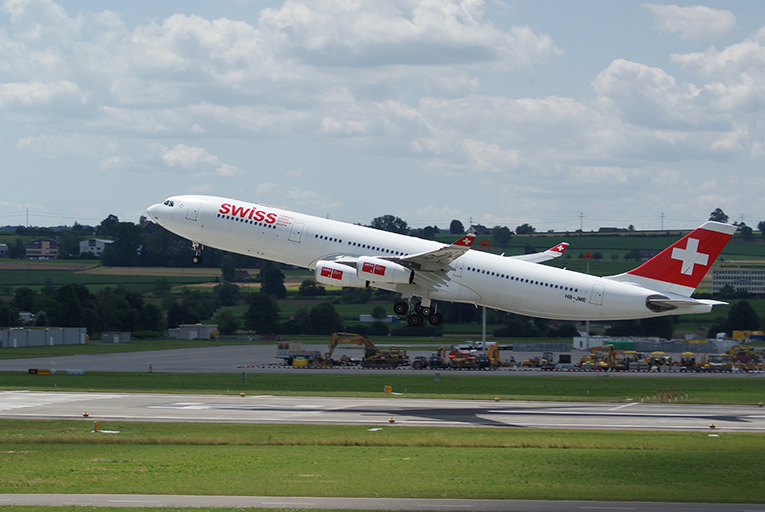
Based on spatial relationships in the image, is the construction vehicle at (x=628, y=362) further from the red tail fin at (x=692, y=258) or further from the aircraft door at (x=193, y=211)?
the aircraft door at (x=193, y=211)

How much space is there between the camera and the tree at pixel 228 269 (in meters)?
171

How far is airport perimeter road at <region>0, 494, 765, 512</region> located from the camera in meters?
24.7

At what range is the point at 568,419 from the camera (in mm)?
47688

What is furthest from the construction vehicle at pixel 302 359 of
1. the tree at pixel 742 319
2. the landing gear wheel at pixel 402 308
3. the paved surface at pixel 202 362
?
the tree at pixel 742 319

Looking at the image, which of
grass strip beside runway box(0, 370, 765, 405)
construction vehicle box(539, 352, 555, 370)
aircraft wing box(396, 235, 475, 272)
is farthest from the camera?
construction vehicle box(539, 352, 555, 370)

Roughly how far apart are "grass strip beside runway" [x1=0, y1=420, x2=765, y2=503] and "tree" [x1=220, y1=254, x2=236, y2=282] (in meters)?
128

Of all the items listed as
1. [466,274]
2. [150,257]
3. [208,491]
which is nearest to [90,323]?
[150,257]

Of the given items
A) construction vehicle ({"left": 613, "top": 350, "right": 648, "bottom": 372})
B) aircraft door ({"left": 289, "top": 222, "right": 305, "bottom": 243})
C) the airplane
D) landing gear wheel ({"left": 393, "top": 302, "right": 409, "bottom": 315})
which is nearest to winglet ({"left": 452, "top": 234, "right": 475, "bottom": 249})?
the airplane

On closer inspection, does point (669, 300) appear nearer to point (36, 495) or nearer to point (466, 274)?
point (466, 274)

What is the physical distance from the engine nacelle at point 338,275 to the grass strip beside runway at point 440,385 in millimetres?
12625

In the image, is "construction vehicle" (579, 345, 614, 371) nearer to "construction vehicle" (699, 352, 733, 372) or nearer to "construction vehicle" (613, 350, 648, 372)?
"construction vehicle" (613, 350, 648, 372)

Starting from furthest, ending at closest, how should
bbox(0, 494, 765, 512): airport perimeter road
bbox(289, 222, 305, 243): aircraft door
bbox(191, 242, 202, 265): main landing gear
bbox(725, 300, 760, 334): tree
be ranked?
bbox(725, 300, 760, 334): tree, bbox(191, 242, 202, 265): main landing gear, bbox(289, 222, 305, 243): aircraft door, bbox(0, 494, 765, 512): airport perimeter road

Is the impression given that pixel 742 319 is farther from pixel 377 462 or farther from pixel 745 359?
pixel 377 462

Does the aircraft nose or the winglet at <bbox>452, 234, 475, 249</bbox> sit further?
the aircraft nose
